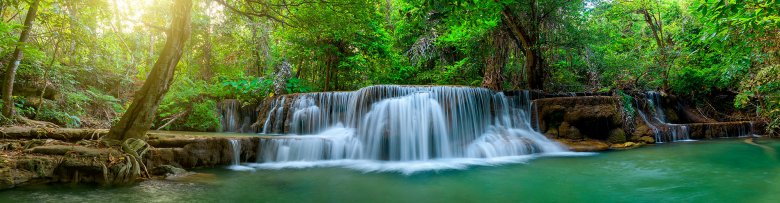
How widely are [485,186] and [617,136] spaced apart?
727cm

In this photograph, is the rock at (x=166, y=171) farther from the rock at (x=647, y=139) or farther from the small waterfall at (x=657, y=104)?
the small waterfall at (x=657, y=104)

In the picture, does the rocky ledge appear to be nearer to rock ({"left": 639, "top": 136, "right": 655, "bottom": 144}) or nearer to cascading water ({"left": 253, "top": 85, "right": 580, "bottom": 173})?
cascading water ({"left": 253, "top": 85, "right": 580, "bottom": 173})

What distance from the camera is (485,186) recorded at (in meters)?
5.41

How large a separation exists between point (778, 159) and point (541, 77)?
20.5ft

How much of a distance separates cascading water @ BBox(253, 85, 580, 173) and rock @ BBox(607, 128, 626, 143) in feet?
6.65

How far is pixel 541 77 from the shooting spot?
42.0ft

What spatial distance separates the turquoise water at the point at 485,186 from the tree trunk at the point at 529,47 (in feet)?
17.9

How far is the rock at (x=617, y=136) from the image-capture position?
10.5 meters

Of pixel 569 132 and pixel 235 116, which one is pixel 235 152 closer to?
pixel 235 116

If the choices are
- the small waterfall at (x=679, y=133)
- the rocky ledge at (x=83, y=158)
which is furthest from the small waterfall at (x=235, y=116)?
the small waterfall at (x=679, y=133)

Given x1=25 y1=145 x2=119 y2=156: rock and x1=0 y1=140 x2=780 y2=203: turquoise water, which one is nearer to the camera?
x1=0 y1=140 x2=780 y2=203: turquoise water

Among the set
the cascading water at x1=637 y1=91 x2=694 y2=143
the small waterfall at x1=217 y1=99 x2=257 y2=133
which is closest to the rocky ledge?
the small waterfall at x1=217 y1=99 x2=257 y2=133

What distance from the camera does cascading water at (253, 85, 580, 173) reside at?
7871mm

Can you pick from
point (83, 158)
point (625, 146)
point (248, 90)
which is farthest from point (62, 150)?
point (625, 146)
